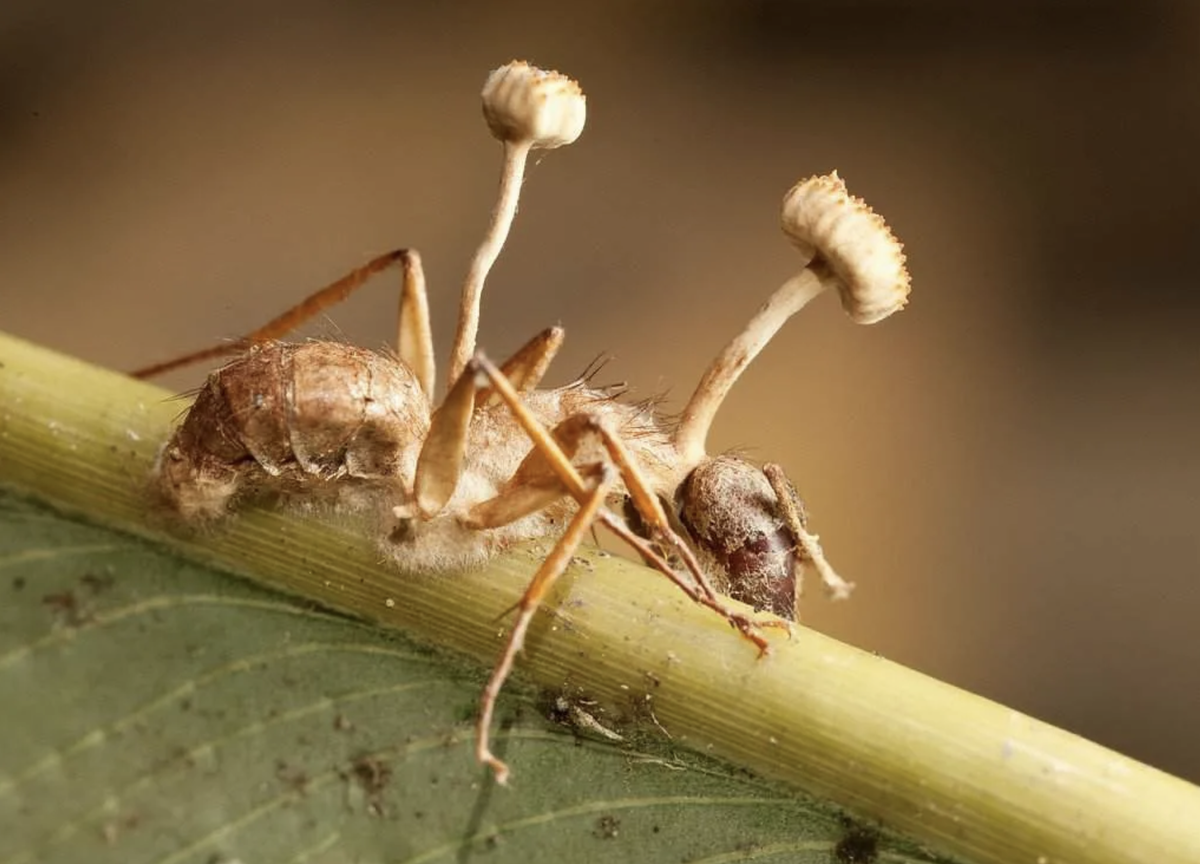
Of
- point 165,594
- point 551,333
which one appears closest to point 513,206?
point 551,333

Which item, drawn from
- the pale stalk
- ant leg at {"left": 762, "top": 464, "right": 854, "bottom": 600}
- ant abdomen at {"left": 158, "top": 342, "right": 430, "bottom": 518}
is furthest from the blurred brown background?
ant abdomen at {"left": 158, "top": 342, "right": 430, "bottom": 518}

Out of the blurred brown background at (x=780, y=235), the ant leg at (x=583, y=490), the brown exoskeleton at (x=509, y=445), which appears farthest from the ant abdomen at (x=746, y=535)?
the blurred brown background at (x=780, y=235)

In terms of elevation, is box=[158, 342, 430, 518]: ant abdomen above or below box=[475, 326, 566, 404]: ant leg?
below

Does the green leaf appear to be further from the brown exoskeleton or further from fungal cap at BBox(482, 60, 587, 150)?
fungal cap at BBox(482, 60, 587, 150)

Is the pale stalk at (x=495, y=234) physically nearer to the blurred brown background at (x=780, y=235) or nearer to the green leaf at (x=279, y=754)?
the green leaf at (x=279, y=754)

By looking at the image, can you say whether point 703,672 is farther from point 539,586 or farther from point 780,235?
point 780,235

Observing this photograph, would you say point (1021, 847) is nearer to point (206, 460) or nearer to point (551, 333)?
point (551, 333)
